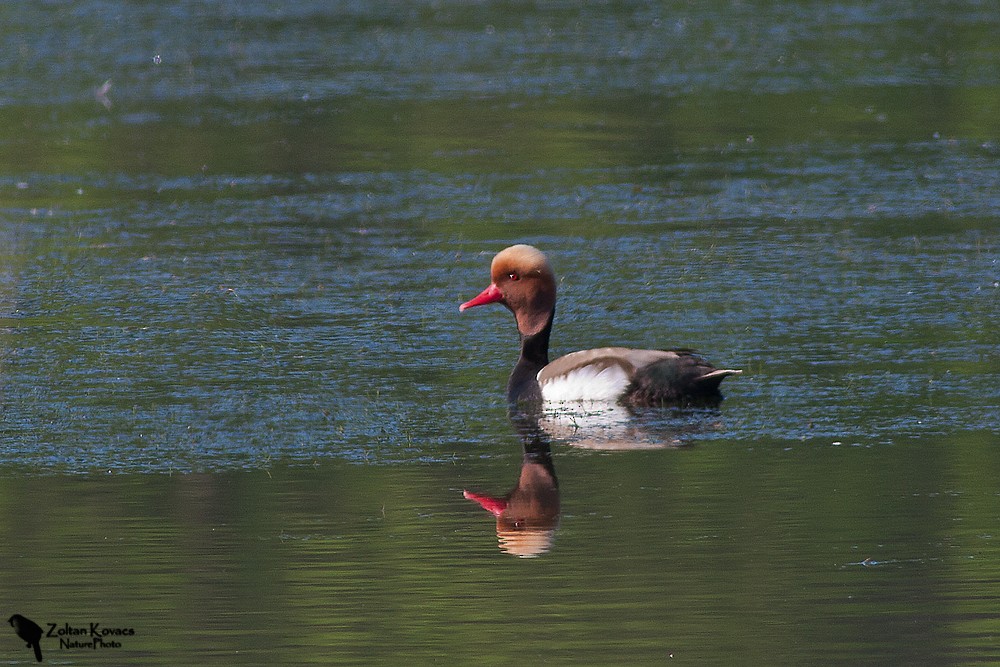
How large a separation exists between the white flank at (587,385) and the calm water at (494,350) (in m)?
0.18

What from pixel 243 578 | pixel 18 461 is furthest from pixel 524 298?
pixel 243 578

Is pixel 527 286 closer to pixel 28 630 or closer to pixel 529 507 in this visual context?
pixel 529 507

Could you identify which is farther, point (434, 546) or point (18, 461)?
point (18, 461)

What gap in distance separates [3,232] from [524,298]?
631 cm

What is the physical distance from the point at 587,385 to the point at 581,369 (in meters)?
0.09

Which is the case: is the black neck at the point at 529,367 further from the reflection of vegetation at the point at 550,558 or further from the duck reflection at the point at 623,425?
the reflection of vegetation at the point at 550,558

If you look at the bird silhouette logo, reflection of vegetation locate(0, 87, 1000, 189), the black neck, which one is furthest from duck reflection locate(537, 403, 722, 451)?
reflection of vegetation locate(0, 87, 1000, 189)

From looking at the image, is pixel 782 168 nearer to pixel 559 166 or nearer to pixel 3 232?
pixel 559 166

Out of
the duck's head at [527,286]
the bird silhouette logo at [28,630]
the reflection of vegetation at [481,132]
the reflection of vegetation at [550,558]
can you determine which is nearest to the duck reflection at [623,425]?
the reflection of vegetation at [550,558]

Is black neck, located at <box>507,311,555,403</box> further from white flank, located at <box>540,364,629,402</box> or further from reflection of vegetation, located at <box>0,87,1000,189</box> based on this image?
reflection of vegetation, located at <box>0,87,1000,189</box>

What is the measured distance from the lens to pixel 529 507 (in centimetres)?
812

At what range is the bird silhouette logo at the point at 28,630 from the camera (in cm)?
660

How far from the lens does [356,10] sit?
2862 cm

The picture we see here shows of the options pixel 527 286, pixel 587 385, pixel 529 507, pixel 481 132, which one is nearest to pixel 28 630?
pixel 529 507
